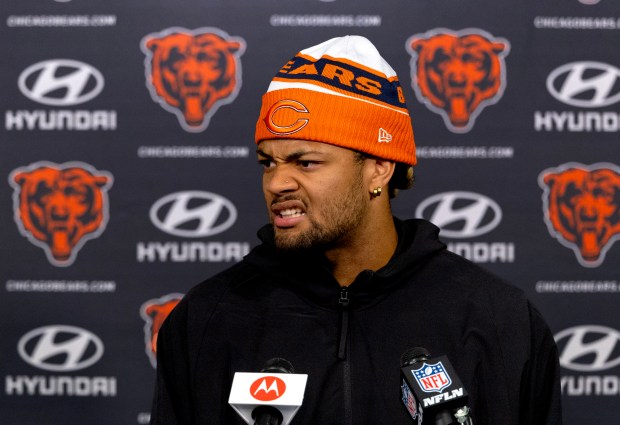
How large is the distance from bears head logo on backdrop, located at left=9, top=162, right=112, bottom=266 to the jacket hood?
3.74ft

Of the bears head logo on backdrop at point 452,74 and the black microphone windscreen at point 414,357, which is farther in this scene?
the bears head logo on backdrop at point 452,74

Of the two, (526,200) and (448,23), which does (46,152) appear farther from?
(526,200)

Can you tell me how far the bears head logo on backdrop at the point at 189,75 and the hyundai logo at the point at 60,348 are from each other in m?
0.74

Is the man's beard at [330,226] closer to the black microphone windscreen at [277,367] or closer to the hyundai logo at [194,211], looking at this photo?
the black microphone windscreen at [277,367]

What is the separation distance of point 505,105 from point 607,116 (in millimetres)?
322

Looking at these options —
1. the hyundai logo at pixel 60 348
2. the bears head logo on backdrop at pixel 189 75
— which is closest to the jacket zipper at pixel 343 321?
the bears head logo on backdrop at pixel 189 75

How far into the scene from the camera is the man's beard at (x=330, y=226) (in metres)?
1.30

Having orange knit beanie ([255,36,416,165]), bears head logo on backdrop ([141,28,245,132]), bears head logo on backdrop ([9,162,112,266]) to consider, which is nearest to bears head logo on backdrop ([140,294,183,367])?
bears head logo on backdrop ([9,162,112,266])

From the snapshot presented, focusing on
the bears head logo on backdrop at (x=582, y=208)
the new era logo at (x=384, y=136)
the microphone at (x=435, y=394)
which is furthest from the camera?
the bears head logo on backdrop at (x=582, y=208)

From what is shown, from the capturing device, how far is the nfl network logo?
80 cm

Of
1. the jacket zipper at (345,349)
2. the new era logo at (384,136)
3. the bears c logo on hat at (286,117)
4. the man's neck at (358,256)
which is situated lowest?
the jacket zipper at (345,349)

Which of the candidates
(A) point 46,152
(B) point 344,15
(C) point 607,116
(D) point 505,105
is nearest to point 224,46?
(B) point 344,15

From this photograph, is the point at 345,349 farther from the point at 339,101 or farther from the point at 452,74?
the point at 452,74

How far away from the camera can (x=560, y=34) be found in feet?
7.68
